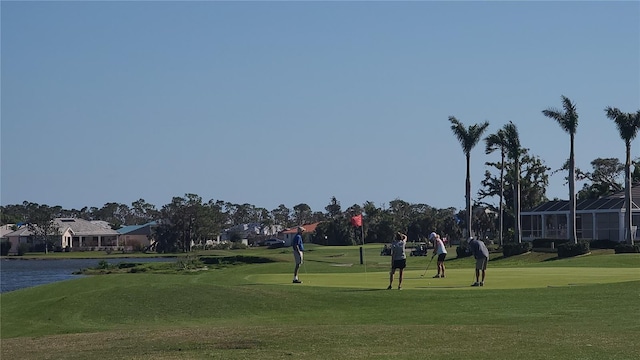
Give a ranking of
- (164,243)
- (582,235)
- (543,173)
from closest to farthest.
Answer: (582,235) < (543,173) < (164,243)

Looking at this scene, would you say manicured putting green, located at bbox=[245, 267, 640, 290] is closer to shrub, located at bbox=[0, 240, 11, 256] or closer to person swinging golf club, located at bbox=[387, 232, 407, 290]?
person swinging golf club, located at bbox=[387, 232, 407, 290]

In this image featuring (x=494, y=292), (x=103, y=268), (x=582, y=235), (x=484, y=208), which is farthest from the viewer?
(x=484, y=208)

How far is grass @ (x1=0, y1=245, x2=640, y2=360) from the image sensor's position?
15.8 m

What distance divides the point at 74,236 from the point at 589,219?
347ft

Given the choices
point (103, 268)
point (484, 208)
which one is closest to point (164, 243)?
point (484, 208)

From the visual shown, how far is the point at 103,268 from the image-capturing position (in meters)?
70.1

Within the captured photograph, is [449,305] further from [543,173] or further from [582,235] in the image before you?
[543,173]

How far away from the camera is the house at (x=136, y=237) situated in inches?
6313

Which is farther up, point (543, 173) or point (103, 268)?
point (543, 173)

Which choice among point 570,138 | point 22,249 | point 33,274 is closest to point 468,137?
point 570,138

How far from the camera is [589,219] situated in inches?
3255

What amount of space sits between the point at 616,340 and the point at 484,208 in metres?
110

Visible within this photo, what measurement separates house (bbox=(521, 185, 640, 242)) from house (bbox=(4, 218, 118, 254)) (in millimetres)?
92476

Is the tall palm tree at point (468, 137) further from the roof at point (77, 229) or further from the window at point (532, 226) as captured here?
the roof at point (77, 229)
